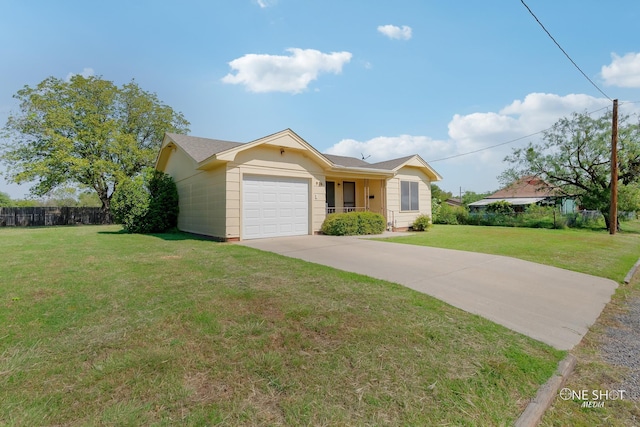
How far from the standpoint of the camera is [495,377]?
2352 millimetres

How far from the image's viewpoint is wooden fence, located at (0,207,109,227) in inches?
875

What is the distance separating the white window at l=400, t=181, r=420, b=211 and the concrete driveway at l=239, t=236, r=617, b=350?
7.81 m

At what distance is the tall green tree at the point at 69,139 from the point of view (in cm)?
2091

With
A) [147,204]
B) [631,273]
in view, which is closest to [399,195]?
[631,273]

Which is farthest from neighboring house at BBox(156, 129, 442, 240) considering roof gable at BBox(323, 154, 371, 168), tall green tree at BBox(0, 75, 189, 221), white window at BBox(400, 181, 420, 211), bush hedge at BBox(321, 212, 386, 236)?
tall green tree at BBox(0, 75, 189, 221)

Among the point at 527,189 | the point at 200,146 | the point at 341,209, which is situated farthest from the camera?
the point at 527,189

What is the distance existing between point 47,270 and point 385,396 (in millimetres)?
6475

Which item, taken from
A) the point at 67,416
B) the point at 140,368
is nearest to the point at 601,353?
the point at 140,368

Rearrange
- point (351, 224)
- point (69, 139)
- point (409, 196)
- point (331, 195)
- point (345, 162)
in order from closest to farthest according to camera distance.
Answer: point (351, 224)
point (331, 195)
point (409, 196)
point (345, 162)
point (69, 139)

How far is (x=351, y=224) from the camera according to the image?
40.0ft

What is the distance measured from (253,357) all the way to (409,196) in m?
15.1

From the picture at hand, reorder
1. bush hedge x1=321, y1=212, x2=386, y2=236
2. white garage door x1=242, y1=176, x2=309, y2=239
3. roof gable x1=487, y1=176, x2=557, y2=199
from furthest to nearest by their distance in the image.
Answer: roof gable x1=487, y1=176, x2=557, y2=199
bush hedge x1=321, y1=212, x2=386, y2=236
white garage door x1=242, y1=176, x2=309, y2=239

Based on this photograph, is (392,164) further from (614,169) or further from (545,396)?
(545,396)

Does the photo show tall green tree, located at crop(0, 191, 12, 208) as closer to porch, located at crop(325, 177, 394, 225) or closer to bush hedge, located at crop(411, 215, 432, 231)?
porch, located at crop(325, 177, 394, 225)
